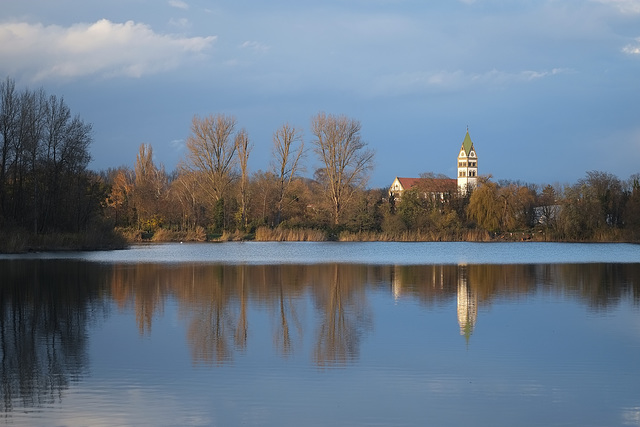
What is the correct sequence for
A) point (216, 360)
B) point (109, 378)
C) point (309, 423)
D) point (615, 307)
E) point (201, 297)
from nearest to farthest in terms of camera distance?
1. point (309, 423)
2. point (109, 378)
3. point (216, 360)
4. point (615, 307)
5. point (201, 297)

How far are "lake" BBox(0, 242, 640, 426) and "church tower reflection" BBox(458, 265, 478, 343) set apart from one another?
0.05 metres

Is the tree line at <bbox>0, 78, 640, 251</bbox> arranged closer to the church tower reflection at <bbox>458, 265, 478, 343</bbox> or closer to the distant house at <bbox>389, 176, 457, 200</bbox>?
the distant house at <bbox>389, 176, 457, 200</bbox>

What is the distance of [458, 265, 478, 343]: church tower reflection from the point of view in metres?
11.1

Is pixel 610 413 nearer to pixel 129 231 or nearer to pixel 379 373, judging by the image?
pixel 379 373

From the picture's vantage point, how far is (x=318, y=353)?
30.2 feet

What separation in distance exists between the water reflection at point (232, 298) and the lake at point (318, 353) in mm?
50

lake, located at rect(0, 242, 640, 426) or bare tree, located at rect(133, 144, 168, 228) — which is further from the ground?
bare tree, located at rect(133, 144, 168, 228)

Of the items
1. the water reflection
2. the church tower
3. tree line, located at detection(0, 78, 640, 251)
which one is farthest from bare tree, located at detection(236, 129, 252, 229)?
the church tower

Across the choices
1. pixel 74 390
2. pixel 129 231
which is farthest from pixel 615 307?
pixel 129 231

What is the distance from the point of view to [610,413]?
6.43 m

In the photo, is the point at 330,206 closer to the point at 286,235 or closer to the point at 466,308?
the point at 286,235

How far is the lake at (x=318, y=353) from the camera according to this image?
257 inches

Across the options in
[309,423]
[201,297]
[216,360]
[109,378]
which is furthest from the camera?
[201,297]

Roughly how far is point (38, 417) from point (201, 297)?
877cm
